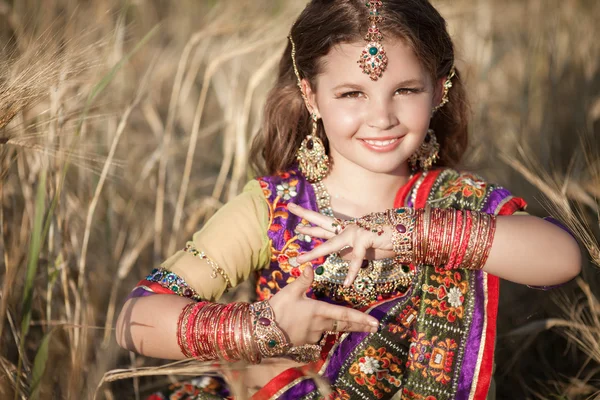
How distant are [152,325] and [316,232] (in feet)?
1.73

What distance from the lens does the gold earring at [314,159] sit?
6.91 ft

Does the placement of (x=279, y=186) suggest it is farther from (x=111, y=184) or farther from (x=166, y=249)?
(x=111, y=184)

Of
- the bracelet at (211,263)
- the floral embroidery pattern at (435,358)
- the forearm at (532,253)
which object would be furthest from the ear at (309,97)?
the floral embroidery pattern at (435,358)

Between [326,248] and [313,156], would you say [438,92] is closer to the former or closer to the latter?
[313,156]

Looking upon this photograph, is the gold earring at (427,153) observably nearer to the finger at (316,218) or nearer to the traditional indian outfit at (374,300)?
the traditional indian outfit at (374,300)

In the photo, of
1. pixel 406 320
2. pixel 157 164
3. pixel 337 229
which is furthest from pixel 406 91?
pixel 157 164

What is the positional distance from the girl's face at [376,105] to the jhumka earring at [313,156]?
0.11 meters

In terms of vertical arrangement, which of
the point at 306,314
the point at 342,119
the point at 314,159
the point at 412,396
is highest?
the point at 342,119

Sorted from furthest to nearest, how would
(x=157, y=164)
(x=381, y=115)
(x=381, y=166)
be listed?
(x=157, y=164) < (x=381, y=166) < (x=381, y=115)

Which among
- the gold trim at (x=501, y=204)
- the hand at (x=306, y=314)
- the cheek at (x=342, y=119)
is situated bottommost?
the hand at (x=306, y=314)

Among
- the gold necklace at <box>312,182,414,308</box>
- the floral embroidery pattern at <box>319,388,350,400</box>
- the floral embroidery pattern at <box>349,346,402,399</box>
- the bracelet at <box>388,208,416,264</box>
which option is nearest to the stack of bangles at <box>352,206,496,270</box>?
the bracelet at <box>388,208,416,264</box>

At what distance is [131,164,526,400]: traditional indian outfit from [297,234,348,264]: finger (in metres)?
0.24

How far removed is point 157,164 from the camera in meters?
3.44

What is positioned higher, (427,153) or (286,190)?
(427,153)
